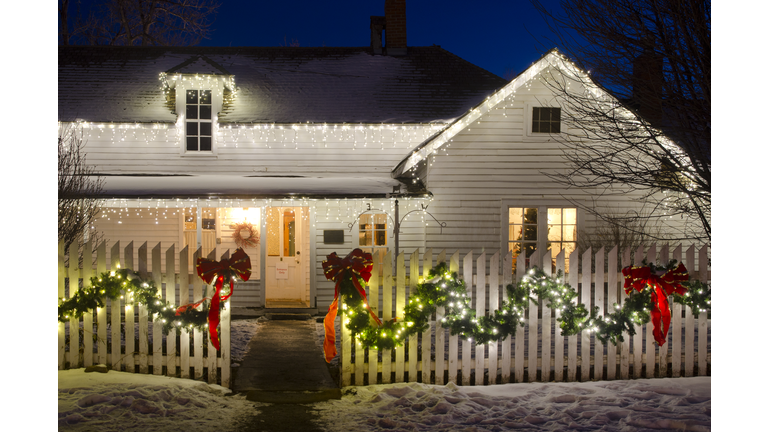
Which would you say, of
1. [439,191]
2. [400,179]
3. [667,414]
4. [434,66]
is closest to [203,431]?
[667,414]

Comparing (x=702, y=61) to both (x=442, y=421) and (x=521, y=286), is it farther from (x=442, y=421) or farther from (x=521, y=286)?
(x=442, y=421)

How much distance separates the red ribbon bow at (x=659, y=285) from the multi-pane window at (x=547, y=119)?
217 inches

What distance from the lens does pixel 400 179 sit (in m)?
12.0

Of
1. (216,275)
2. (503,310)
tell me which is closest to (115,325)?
(216,275)

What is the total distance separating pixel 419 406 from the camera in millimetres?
4965

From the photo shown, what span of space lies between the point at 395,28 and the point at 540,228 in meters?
8.04

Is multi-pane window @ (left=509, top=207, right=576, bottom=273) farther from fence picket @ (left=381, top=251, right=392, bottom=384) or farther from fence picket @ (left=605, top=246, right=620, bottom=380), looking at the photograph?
fence picket @ (left=381, top=251, right=392, bottom=384)

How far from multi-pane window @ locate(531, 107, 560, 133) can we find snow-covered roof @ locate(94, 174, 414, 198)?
3.25m

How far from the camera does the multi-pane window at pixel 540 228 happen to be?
1088cm

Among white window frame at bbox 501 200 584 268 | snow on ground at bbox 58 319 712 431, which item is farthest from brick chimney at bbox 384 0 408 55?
snow on ground at bbox 58 319 712 431

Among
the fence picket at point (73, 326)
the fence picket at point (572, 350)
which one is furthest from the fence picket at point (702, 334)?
the fence picket at point (73, 326)

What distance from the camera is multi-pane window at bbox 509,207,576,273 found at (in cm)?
1088

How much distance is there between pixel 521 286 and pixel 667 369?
218 centimetres

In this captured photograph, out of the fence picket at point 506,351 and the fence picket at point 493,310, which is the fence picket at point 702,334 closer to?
the fence picket at point 506,351
